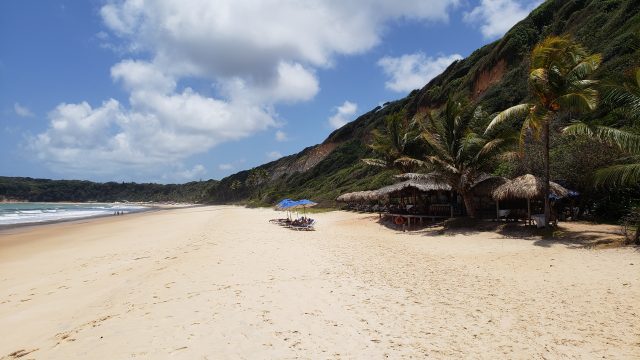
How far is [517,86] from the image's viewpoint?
30.3 meters

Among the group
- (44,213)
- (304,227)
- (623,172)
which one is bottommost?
(44,213)

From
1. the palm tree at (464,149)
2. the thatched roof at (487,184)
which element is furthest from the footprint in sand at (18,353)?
the thatched roof at (487,184)

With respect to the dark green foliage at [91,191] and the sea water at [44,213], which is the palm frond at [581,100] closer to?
the sea water at [44,213]

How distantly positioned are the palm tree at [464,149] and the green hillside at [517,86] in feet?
5.01

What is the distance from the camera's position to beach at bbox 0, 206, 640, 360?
4.87 metres

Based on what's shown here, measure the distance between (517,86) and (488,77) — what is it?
8.04 metres

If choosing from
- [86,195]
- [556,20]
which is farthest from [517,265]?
[86,195]

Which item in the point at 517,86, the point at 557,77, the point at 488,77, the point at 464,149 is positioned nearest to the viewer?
the point at 557,77

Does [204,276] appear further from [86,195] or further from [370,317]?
[86,195]

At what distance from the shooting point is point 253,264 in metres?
10.0

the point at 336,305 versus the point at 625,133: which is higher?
the point at 625,133

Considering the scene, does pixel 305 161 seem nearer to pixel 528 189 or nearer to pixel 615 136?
pixel 528 189

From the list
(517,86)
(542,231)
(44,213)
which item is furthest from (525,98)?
(44,213)

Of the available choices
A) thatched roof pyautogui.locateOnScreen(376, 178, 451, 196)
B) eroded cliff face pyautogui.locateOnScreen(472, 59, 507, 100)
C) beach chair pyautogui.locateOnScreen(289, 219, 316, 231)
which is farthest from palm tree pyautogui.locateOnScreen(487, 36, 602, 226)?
eroded cliff face pyautogui.locateOnScreen(472, 59, 507, 100)
